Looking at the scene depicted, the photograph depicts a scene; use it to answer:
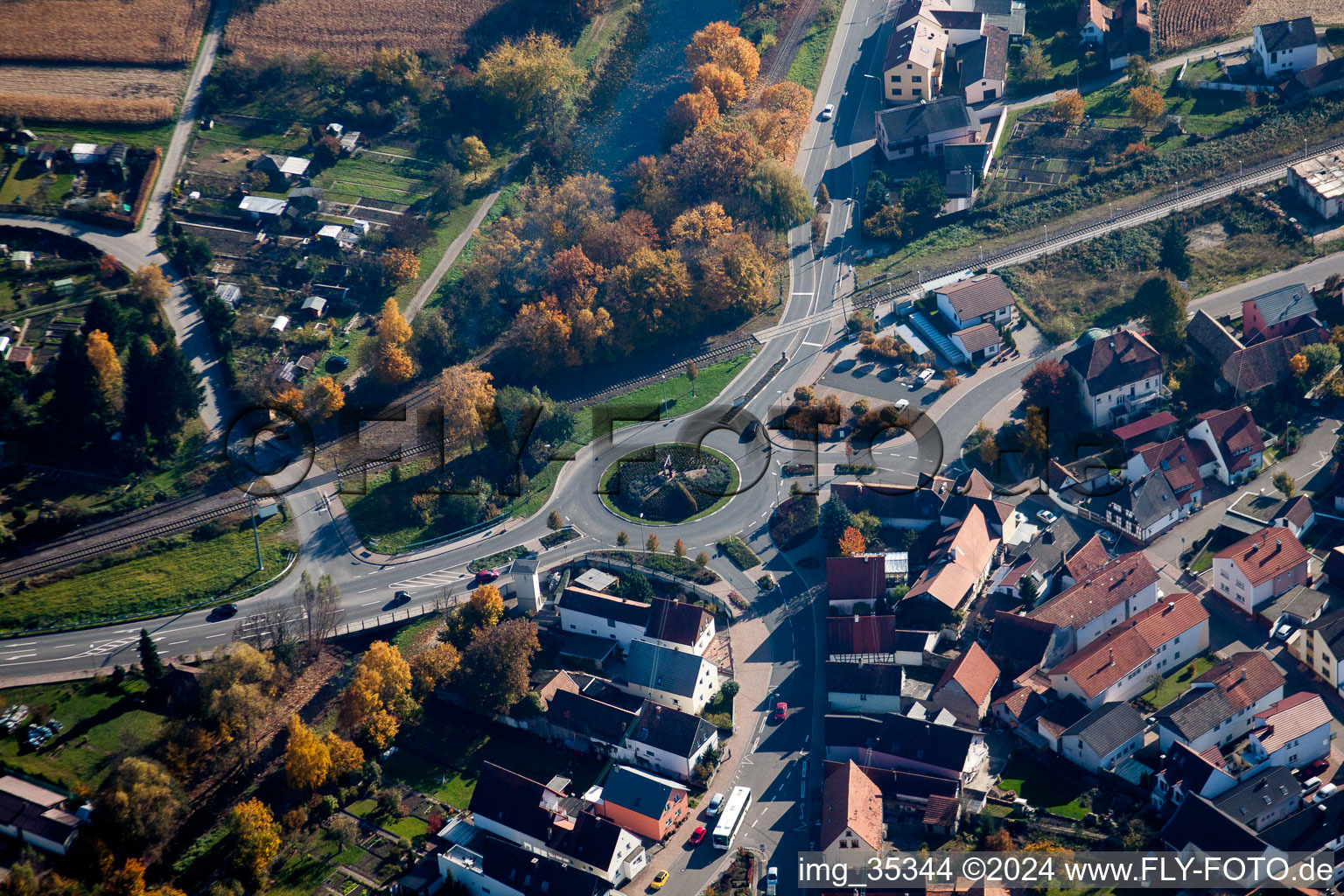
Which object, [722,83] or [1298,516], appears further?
[722,83]

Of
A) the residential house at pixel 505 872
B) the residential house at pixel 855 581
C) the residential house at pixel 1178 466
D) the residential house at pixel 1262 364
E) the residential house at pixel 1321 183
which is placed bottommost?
the residential house at pixel 505 872

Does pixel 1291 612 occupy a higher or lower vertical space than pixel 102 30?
lower

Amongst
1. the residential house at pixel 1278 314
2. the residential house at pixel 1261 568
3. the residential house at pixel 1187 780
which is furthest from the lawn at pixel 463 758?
the residential house at pixel 1278 314

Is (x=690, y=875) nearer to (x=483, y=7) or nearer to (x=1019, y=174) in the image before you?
(x=1019, y=174)

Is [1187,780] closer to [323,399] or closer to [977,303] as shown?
[977,303]

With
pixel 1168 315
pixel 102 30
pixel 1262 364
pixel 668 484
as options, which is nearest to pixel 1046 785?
pixel 668 484

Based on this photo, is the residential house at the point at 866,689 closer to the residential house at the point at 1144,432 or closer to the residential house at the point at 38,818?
the residential house at the point at 1144,432

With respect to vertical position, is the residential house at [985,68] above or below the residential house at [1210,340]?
above
